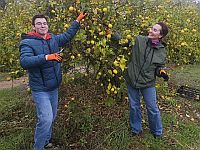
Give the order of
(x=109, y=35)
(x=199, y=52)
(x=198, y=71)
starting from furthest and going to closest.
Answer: (x=198, y=71)
(x=199, y=52)
(x=109, y=35)

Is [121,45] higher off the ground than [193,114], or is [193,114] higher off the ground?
[121,45]

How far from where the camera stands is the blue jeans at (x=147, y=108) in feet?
15.8

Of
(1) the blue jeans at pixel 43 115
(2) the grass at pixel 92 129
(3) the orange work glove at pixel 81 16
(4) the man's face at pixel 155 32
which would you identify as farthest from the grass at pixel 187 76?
(1) the blue jeans at pixel 43 115

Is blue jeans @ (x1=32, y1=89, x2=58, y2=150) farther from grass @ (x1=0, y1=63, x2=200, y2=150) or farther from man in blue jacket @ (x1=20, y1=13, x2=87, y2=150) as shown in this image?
grass @ (x1=0, y1=63, x2=200, y2=150)

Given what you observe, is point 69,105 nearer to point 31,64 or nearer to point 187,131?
point 31,64

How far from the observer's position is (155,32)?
4648mm

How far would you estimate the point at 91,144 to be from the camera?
192 inches

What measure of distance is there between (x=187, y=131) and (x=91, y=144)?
1620mm

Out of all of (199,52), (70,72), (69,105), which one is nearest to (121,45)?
Result: (70,72)

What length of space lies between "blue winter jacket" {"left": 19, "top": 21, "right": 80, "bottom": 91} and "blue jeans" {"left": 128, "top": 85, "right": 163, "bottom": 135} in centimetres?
110

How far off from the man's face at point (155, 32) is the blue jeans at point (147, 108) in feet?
2.24

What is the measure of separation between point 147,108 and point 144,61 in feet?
2.14

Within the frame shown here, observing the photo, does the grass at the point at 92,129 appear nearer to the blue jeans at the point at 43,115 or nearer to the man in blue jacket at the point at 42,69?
the blue jeans at the point at 43,115

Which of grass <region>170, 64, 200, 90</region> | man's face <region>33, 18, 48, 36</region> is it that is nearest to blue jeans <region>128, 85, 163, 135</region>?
man's face <region>33, 18, 48, 36</region>
